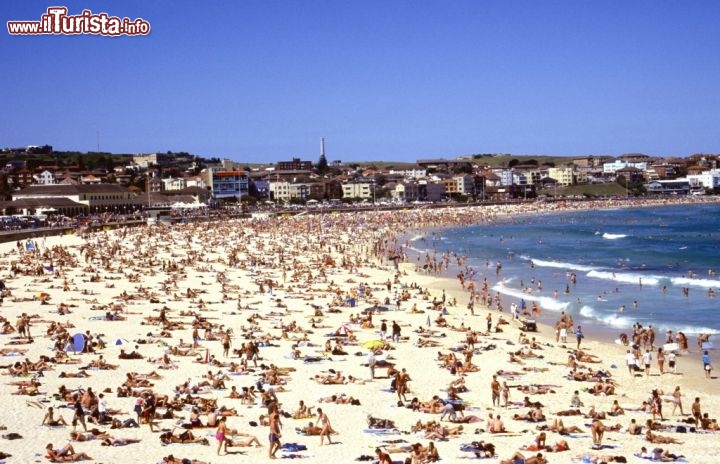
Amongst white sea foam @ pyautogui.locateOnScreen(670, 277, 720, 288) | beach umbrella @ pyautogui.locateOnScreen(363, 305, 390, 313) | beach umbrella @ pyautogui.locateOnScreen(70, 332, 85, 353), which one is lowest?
white sea foam @ pyautogui.locateOnScreen(670, 277, 720, 288)

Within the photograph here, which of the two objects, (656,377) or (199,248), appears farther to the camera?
(199,248)

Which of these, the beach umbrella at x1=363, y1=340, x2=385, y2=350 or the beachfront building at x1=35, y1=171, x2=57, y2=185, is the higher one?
the beachfront building at x1=35, y1=171, x2=57, y2=185

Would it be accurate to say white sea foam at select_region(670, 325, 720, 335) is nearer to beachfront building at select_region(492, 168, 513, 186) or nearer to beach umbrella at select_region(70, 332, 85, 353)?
beach umbrella at select_region(70, 332, 85, 353)

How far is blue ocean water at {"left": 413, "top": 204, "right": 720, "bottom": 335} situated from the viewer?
2305 cm

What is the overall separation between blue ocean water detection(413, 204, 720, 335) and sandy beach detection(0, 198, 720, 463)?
102 inches

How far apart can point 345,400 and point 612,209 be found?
3987 inches

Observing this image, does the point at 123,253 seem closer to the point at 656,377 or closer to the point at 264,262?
the point at 264,262

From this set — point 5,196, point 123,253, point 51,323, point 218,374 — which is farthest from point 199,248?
point 5,196

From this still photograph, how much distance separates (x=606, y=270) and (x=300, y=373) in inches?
874

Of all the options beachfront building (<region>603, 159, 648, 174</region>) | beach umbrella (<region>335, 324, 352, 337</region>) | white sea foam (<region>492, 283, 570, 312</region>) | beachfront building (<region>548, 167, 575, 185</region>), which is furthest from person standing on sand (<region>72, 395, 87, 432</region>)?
beachfront building (<region>603, 159, 648, 174</region>)

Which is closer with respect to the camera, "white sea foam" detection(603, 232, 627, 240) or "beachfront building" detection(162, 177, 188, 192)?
"white sea foam" detection(603, 232, 627, 240)

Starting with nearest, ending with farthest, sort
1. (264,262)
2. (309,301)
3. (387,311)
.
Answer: (387,311) → (309,301) → (264,262)

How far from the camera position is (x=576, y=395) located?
13.5 m

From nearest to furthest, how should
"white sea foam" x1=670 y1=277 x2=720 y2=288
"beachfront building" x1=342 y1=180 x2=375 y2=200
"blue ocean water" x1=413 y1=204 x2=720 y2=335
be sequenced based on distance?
"blue ocean water" x1=413 y1=204 x2=720 y2=335, "white sea foam" x1=670 y1=277 x2=720 y2=288, "beachfront building" x1=342 y1=180 x2=375 y2=200
